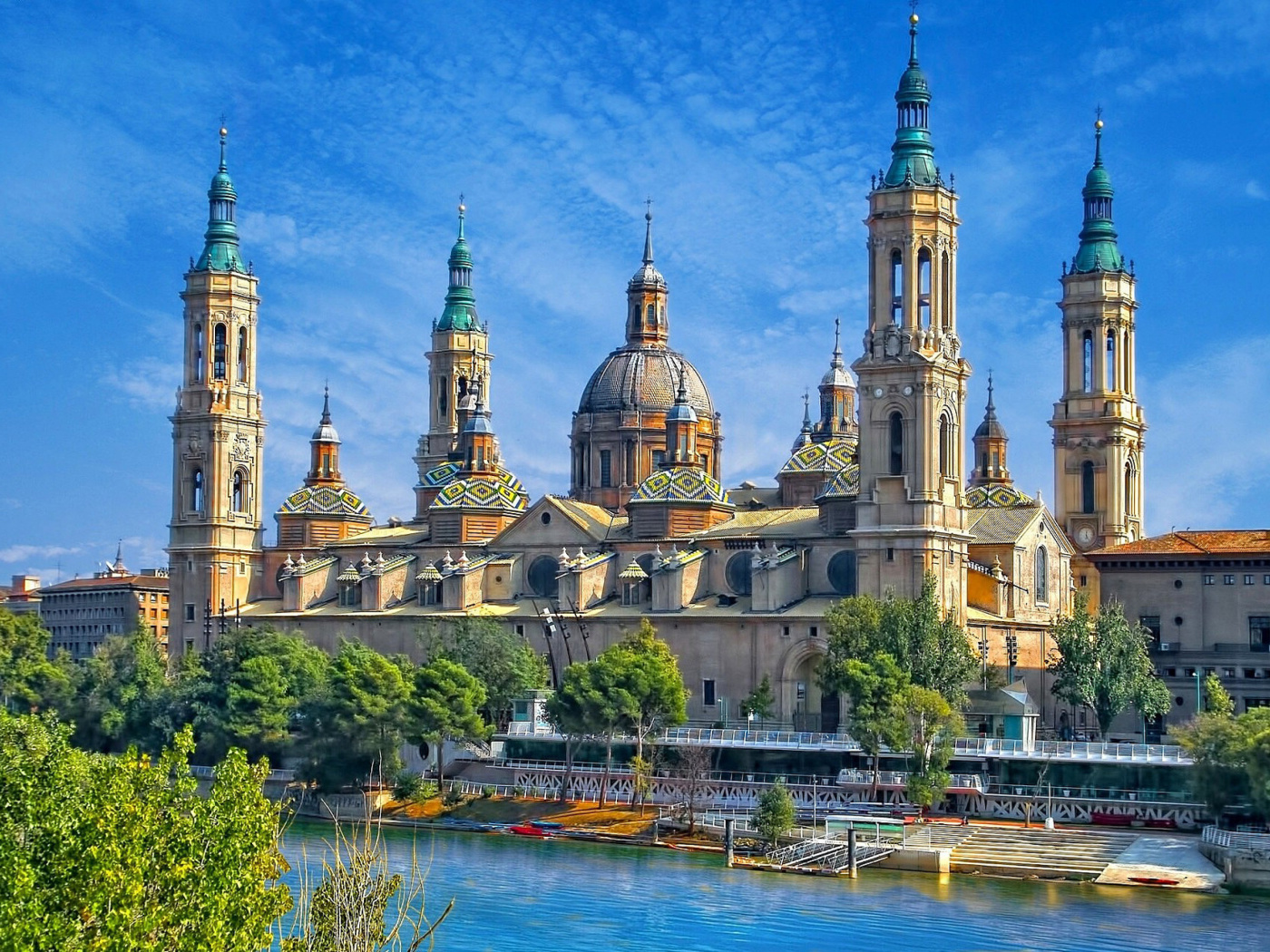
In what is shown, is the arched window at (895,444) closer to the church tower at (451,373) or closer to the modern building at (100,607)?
the church tower at (451,373)

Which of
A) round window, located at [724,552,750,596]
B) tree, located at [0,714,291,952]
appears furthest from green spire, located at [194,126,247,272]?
tree, located at [0,714,291,952]

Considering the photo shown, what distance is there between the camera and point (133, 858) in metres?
29.1

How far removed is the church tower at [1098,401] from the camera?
99062 millimetres

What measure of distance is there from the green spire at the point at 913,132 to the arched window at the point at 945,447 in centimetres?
967

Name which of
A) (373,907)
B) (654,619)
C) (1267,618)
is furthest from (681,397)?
(373,907)

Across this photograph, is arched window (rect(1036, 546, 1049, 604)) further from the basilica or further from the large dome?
the large dome

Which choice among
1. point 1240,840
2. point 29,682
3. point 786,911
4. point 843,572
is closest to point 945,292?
point 843,572

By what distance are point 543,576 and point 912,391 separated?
2292 cm

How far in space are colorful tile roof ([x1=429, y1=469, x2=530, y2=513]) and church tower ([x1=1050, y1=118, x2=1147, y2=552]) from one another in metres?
25.9

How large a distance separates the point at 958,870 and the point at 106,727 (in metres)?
41.7

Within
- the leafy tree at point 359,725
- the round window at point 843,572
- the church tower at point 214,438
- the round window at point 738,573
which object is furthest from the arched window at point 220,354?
the round window at point 843,572

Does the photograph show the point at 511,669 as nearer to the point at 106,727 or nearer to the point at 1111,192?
the point at 106,727

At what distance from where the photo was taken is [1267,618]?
285 ft

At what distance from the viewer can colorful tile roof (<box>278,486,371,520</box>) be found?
111188mm
